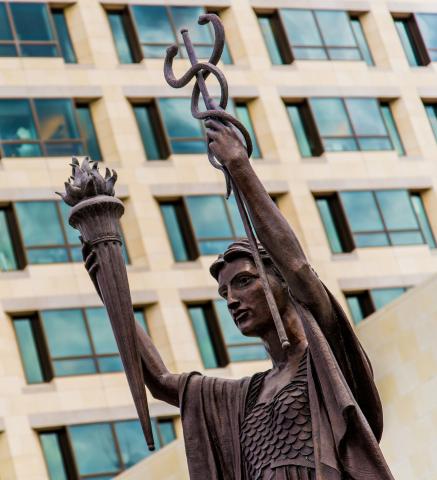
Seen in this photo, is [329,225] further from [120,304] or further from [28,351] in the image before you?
[120,304]

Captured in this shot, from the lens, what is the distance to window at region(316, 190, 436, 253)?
184 feet

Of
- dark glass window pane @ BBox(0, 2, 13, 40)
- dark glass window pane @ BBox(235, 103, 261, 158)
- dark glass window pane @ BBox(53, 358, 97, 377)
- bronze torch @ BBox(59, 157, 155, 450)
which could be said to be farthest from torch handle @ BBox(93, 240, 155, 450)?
dark glass window pane @ BBox(235, 103, 261, 158)

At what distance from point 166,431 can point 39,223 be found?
262 inches

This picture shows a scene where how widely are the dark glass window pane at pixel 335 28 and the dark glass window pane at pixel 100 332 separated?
13267mm

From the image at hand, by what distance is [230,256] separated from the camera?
1098cm

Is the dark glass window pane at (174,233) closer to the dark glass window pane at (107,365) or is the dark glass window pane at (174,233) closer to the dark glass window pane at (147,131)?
the dark glass window pane at (147,131)

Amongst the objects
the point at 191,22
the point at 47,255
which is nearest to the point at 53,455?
the point at 47,255

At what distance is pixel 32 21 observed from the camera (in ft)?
180

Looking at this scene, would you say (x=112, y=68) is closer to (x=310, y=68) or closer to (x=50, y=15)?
(x=50, y=15)

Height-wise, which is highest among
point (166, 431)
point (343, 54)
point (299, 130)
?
point (343, 54)

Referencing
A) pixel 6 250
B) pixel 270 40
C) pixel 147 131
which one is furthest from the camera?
pixel 270 40

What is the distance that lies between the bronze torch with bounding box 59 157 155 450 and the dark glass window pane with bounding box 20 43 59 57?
4359cm

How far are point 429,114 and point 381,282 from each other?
25.2ft

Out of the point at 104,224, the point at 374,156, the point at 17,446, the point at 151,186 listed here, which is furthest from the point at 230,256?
the point at 374,156
